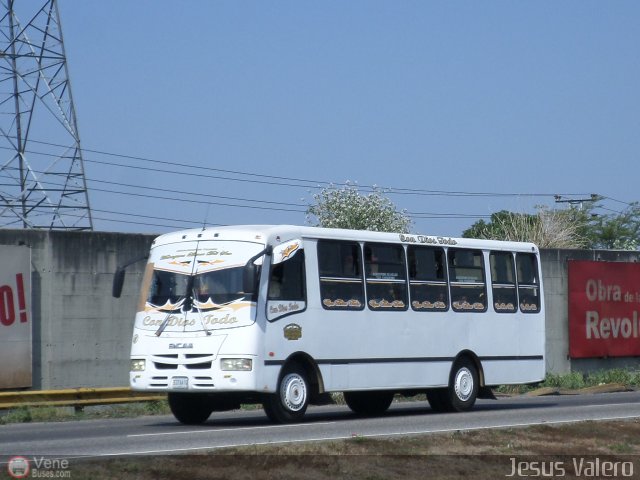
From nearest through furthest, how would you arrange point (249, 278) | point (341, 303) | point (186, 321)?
point (249, 278)
point (186, 321)
point (341, 303)

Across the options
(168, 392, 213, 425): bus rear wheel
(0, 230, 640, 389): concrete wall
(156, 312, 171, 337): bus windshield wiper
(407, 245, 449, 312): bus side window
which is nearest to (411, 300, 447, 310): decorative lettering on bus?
(407, 245, 449, 312): bus side window

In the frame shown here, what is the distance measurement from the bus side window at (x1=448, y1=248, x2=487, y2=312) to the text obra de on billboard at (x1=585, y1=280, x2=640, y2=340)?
49.4ft

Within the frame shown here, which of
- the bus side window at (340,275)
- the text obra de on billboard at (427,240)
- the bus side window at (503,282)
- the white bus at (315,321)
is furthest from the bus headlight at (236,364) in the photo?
the bus side window at (503,282)

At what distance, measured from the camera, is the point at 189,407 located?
724 inches

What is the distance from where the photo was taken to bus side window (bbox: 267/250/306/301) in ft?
58.0

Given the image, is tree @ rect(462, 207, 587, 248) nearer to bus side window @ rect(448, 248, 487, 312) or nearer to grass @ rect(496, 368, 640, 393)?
grass @ rect(496, 368, 640, 393)

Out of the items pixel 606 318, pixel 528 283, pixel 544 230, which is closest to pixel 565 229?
pixel 544 230

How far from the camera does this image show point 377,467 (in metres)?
12.4

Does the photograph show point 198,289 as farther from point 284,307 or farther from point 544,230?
point 544,230

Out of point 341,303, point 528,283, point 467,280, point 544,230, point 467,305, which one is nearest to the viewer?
point 341,303

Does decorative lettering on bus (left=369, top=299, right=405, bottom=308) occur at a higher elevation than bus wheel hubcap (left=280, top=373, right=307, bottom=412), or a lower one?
higher

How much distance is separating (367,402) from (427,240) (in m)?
3.08

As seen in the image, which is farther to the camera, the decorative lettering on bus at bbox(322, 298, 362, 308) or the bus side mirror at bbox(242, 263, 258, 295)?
the decorative lettering on bus at bbox(322, 298, 362, 308)

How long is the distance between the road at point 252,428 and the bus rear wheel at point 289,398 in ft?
0.84
